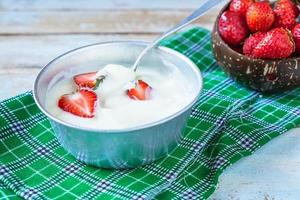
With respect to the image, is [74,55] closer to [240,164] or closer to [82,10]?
[240,164]

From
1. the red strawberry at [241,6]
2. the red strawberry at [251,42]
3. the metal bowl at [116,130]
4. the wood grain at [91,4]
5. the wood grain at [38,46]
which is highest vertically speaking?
the red strawberry at [241,6]

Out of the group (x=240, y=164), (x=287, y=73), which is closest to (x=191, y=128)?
(x=240, y=164)

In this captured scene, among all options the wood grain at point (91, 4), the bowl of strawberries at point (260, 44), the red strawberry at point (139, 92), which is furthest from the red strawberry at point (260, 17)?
the wood grain at point (91, 4)

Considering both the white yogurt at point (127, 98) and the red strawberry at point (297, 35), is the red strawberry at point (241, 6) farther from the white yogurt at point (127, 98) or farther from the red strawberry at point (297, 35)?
the white yogurt at point (127, 98)

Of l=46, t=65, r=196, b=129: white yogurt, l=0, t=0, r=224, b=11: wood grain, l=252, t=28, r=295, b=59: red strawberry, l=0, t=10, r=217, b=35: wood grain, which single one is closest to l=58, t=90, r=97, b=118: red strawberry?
l=46, t=65, r=196, b=129: white yogurt

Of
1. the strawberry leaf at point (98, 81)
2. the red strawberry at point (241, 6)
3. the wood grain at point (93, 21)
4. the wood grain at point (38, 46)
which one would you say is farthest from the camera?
the wood grain at point (93, 21)

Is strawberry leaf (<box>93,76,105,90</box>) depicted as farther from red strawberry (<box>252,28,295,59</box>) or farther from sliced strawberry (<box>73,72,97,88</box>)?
red strawberry (<box>252,28,295,59</box>)
